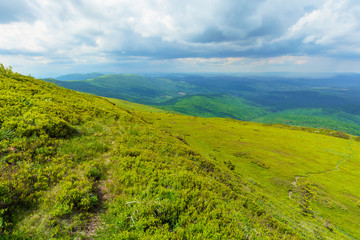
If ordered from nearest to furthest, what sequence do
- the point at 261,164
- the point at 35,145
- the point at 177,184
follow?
the point at 35,145
the point at 177,184
the point at 261,164

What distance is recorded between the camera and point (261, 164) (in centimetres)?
4109

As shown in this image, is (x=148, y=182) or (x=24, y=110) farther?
(x=24, y=110)

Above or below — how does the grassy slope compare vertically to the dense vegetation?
below

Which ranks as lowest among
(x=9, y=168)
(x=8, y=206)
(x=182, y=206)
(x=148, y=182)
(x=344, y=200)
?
(x=344, y=200)

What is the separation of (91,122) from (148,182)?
30.1ft

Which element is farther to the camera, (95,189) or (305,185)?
(305,185)

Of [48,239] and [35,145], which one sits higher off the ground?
[35,145]

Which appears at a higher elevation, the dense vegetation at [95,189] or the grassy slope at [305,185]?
the dense vegetation at [95,189]

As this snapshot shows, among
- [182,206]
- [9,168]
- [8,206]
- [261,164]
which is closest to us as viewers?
[8,206]

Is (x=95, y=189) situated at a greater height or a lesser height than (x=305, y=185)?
greater

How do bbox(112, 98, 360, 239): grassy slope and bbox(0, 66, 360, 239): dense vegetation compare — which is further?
bbox(112, 98, 360, 239): grassy slope

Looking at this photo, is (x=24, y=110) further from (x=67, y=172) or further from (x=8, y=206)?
(x=8, y=206)

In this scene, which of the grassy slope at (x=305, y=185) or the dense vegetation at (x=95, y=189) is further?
the grassy slope at (x=305, y=185)

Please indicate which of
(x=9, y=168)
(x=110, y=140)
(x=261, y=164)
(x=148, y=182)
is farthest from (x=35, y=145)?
(x=261, y=164)
